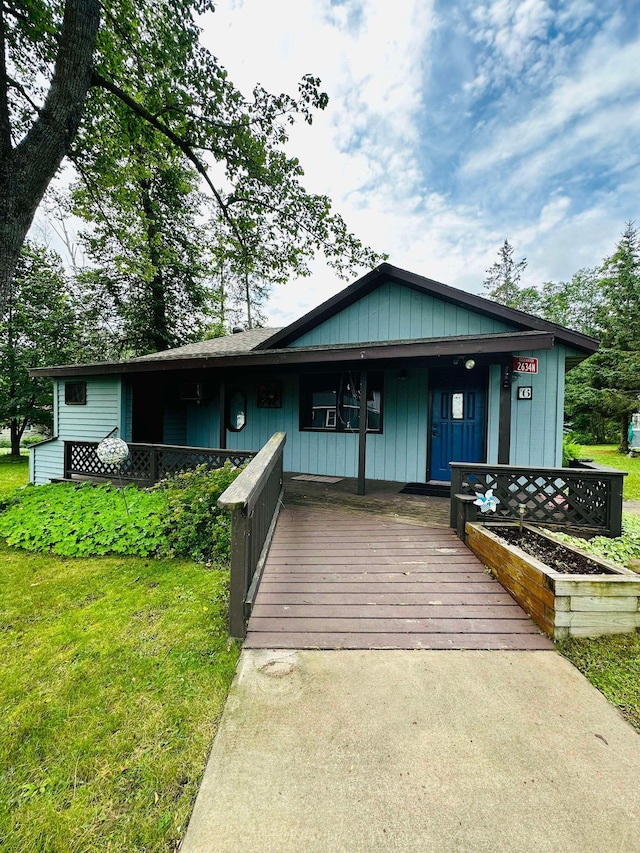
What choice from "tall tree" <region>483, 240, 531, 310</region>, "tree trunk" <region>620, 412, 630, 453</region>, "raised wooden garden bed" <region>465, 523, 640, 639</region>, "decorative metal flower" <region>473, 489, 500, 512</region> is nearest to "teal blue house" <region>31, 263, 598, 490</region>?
"decorative metal flower" <region>473, 489, 500, 512</region>

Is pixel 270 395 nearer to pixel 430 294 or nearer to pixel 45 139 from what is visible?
pixel 430 294

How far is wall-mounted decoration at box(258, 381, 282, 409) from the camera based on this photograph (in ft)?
25.1

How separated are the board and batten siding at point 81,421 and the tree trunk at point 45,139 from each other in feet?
16.2

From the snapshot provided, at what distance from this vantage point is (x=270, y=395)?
7.72 meters

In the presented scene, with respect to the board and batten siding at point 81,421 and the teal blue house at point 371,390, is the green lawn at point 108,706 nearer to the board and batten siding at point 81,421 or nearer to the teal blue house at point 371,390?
the teal blue house at point 371,390

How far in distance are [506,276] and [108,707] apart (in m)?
31.4

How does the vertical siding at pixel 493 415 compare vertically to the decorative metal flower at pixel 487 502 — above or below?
above

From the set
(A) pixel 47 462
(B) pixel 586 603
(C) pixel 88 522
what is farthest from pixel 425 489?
(A) pixel 47 462

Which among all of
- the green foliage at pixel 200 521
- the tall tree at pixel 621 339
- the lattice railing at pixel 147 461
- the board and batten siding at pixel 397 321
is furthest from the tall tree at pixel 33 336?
the tall tree at pixel 621 339

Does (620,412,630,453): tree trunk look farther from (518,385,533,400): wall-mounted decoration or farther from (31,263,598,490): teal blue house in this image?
(518,385,533,400): wall-mounted decoration

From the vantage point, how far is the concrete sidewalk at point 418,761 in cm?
121

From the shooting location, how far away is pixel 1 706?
6.61 ft

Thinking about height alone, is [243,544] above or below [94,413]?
below

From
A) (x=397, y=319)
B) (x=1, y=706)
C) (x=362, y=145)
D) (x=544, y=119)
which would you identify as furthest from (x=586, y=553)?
(x=362, y=145)
